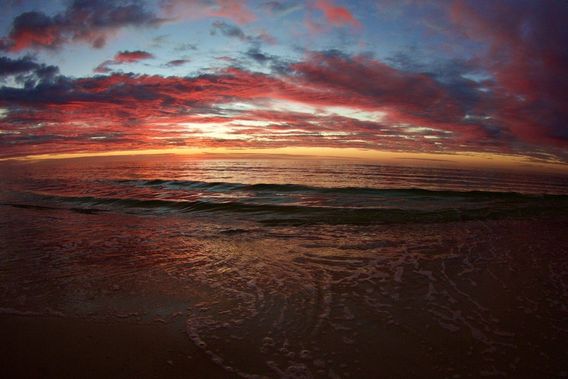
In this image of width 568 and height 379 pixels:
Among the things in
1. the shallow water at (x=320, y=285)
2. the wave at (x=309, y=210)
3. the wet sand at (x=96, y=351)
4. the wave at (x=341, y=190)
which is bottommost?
the wet sand at (x=96, y=351)

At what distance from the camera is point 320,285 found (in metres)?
7.40

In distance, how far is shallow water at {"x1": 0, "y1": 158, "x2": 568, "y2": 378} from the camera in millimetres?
4719

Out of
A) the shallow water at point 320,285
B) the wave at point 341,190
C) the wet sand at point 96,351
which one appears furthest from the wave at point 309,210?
the wet sand at point 96,351

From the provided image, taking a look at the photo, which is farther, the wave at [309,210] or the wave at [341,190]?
the wave at [341,190]

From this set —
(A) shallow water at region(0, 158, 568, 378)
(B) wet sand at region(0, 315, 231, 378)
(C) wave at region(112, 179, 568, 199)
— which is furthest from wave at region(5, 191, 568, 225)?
(B) wet sand at region(0, 315, 231, 378)

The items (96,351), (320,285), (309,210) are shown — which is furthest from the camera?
(309,210)

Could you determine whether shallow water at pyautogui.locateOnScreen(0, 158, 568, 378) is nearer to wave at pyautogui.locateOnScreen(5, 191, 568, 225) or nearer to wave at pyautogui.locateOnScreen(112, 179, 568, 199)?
wave at pyautogui.locateOnScreen(5, 191, 568, 225)

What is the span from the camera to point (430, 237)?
12477mm

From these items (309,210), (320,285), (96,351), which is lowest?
(96,351)

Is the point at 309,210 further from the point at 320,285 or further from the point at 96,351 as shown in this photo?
the point at 96,351

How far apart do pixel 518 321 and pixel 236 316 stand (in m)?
5.01

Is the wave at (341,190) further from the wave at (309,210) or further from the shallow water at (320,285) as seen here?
the shallow water at (320,285)

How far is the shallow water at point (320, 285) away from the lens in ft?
15.5

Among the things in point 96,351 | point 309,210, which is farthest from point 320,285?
point 309,210
